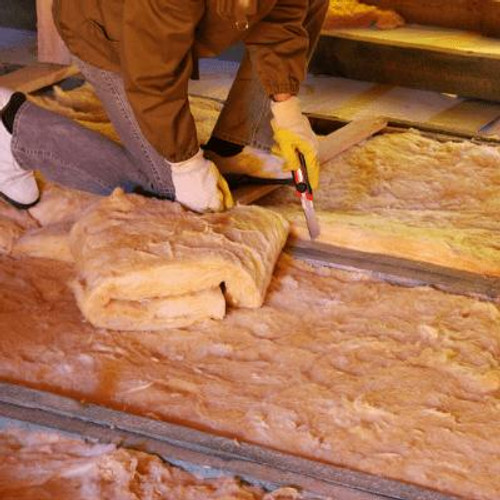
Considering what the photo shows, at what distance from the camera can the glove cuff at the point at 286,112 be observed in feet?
10.0

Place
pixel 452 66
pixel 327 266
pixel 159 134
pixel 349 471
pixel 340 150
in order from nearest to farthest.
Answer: pixel 349 471 → pixel 159 134 → pixel 327 266 → pixel 340 150 → pixel 452 66

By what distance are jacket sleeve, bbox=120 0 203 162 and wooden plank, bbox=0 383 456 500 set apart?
2.81 ft

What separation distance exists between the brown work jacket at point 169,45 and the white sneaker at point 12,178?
1.24 feet

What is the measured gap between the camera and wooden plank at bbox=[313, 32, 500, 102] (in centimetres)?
466

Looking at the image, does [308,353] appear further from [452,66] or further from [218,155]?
[452,66]

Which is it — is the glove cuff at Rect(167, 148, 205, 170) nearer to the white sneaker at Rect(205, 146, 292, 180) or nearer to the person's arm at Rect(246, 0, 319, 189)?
the person's arm at Rect(246, 0, 319, 189)

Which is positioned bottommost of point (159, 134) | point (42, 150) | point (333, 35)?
point (333, 35)

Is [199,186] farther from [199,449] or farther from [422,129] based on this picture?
[422,129]

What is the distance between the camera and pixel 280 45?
2941 millimetres

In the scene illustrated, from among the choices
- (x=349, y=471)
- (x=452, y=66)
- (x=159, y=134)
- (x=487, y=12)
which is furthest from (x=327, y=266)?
(x=487, y=12)

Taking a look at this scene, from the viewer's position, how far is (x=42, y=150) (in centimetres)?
322

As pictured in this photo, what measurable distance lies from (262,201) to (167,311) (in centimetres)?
91

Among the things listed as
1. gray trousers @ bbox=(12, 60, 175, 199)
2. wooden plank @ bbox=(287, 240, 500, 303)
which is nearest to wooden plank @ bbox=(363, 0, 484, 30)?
wooden plank @ bbox=(287, 240, 500, 303)

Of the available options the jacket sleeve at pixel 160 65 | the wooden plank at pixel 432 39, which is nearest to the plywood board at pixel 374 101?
the wooden plank at pixel 432 39
